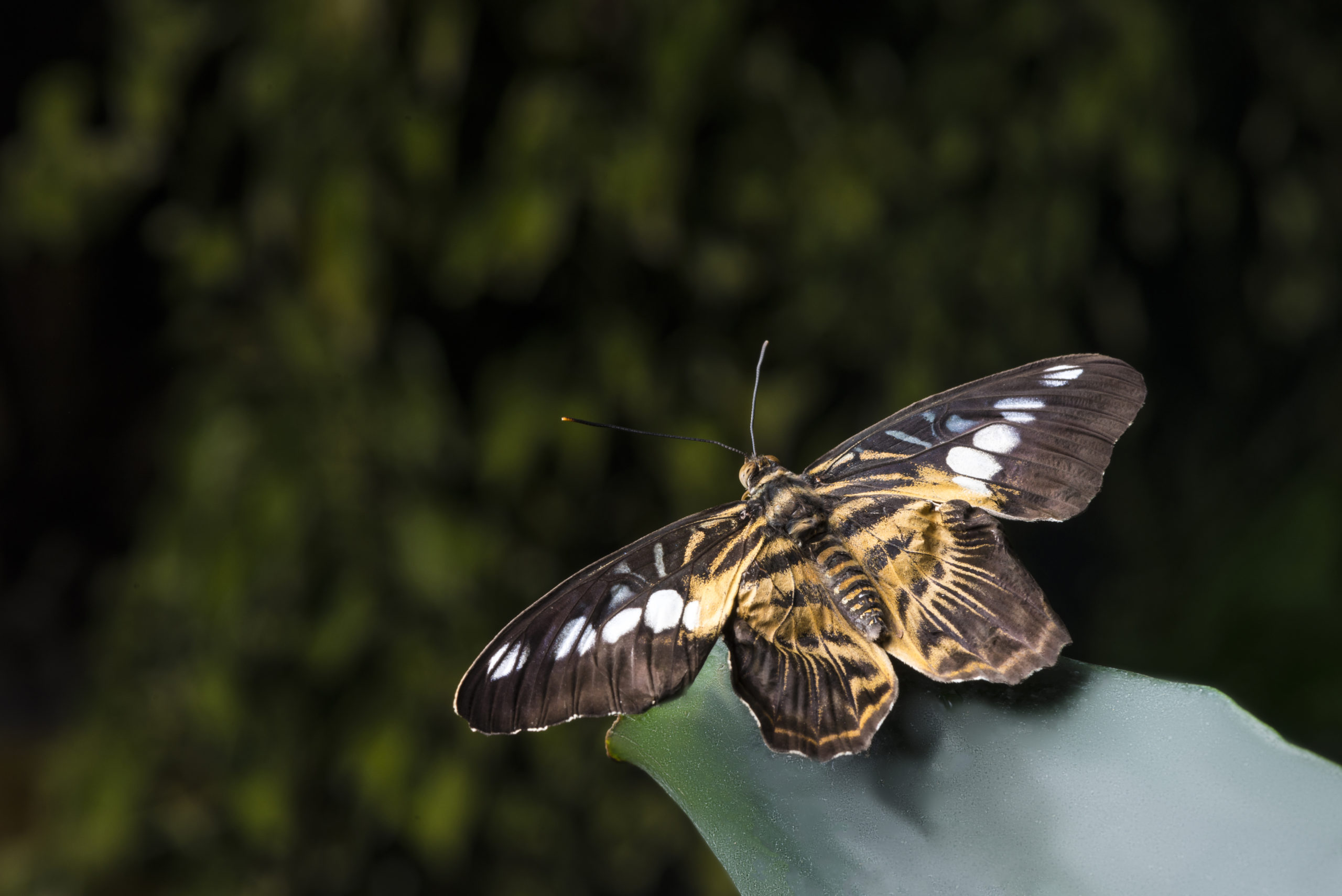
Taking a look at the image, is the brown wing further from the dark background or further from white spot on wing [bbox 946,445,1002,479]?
→ the dark background

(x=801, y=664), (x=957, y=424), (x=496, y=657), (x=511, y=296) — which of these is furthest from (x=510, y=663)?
(x=511, y=296)

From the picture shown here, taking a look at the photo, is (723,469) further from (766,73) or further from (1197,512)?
(1197,512)

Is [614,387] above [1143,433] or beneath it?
above

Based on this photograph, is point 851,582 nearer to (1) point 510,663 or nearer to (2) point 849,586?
(2) point 849,586

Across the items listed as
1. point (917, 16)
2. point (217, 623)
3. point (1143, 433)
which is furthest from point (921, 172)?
point (217, 623)

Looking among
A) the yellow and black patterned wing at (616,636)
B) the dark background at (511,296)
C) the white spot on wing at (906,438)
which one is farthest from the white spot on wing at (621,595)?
the dark background at (511,296)

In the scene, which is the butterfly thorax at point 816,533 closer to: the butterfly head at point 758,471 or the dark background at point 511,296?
the butterfly head at point 758,471

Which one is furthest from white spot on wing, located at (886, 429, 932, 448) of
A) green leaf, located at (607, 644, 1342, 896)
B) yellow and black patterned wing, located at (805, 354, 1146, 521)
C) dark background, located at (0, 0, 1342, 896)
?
dark background, located at (0, 0, 1342, 896)

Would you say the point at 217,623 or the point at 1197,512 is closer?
the point at 217,623
